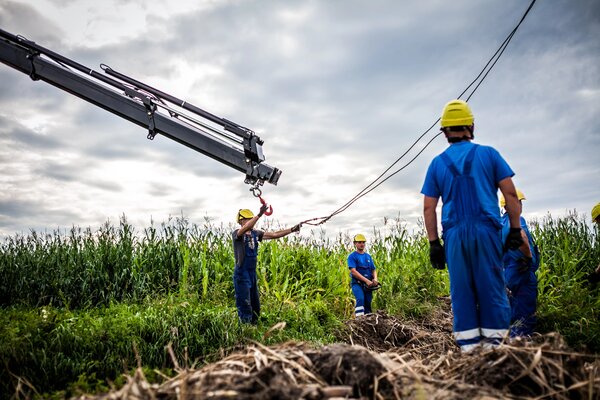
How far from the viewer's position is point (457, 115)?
3988 mm

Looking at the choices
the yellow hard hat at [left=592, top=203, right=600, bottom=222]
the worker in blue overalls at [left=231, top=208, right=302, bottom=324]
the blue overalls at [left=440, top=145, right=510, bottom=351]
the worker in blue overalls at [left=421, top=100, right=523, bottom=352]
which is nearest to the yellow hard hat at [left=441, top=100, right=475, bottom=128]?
the worker in blue overalls at [left=421, top=100, right=523, bottom=352]

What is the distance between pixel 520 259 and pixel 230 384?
4.99m

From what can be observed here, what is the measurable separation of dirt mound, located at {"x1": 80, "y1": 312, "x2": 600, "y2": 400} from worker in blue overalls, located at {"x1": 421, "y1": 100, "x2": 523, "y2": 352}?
3.11ft

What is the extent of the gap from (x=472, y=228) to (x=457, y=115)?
102cm

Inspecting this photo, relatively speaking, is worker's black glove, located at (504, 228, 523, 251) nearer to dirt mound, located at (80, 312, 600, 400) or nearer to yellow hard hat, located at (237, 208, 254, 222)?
dirt mound, located at (80, 312, 600, 400)

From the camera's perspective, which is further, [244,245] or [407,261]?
[407,261]

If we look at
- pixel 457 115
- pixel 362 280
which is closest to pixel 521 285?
pixel 457 115

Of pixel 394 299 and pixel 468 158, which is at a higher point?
pixel 468 158

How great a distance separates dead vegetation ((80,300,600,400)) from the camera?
1.98 meters

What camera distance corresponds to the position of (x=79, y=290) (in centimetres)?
1041

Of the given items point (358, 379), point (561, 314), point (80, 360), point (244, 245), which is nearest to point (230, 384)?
point (358, 379)

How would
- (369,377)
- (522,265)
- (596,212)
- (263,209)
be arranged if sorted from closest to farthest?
1. (369,377)
2. (522,265)
3. (263,209)
4. (596,212)

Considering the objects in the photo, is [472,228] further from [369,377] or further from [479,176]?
[369,377]

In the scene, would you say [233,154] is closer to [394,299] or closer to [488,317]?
[488,317]
